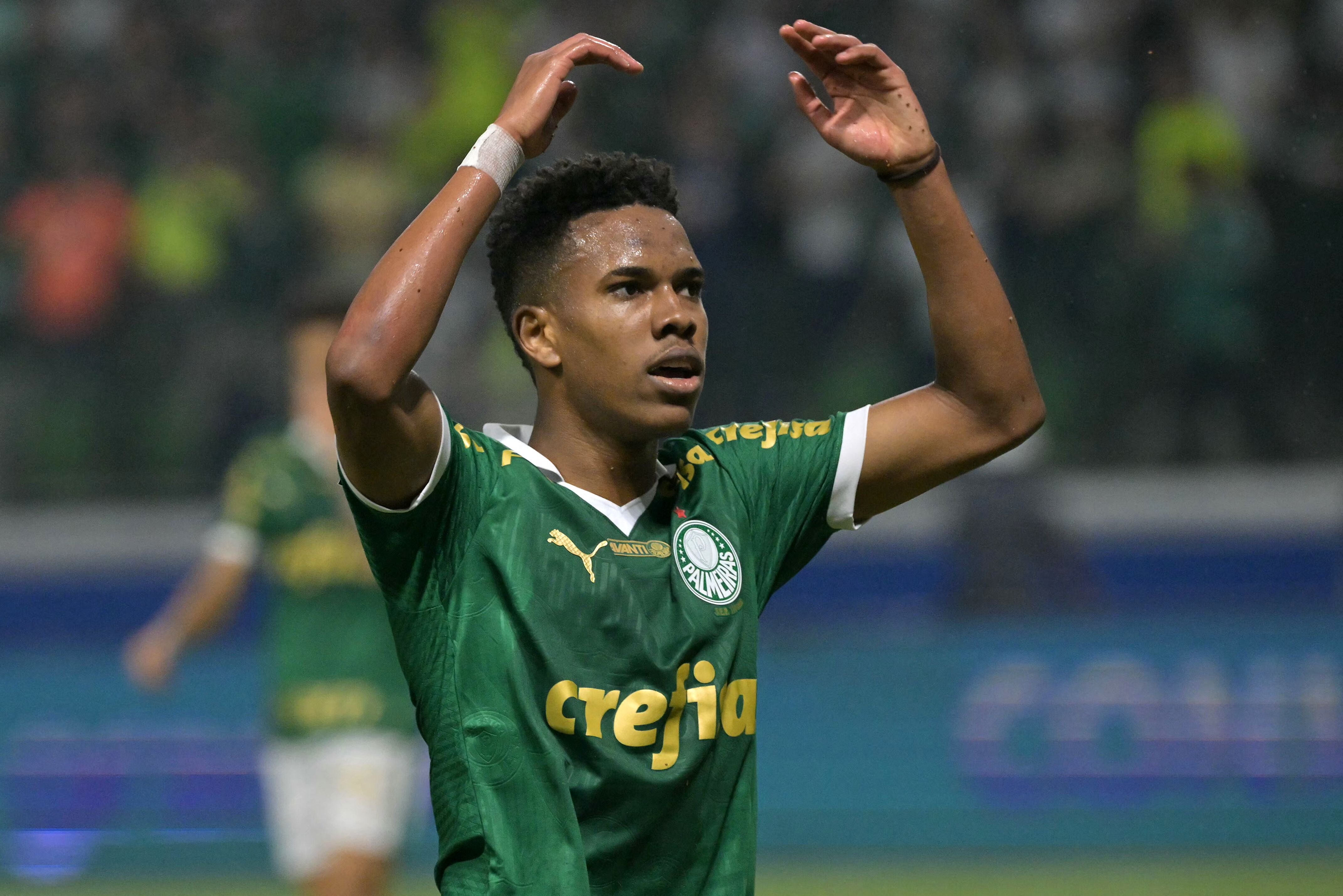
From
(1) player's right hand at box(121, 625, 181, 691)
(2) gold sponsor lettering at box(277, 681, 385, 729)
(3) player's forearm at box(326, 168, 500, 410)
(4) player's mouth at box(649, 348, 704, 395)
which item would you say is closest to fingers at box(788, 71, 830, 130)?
(4) player's mouth at box(649, 348, 704, 395)

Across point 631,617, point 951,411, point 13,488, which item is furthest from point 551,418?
point 13,488

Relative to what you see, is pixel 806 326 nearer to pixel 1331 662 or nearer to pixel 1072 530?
pixel 1072 530

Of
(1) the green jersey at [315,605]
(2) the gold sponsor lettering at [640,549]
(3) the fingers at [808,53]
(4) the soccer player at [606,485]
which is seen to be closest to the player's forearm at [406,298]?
(4) the soccer player at [606,485]

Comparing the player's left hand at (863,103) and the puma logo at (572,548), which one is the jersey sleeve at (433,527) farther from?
the player's left hand at (863,103)

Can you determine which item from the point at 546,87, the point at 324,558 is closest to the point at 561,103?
the point at 546,87

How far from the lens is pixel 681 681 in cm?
271

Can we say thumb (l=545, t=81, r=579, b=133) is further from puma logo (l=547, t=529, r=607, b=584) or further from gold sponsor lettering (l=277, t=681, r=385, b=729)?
gold sponsor lettering (l=277, t=681, r=385, b=729)

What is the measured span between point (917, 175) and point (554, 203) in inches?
25.5

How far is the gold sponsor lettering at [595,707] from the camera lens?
8.61ft

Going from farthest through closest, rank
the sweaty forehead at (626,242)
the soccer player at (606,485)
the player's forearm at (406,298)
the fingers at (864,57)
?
1. the fingers at (864,57)
2. the sweaty forehead at (626,242)
3. the soccer player at (606,485)
4. the player's forearm at (406,298)

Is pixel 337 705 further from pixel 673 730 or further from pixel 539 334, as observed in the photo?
pixel 673 730

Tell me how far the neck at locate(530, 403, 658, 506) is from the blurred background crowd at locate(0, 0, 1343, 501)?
14.3 ft

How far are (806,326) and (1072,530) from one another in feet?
5.39

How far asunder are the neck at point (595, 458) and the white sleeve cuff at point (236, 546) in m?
3.07
